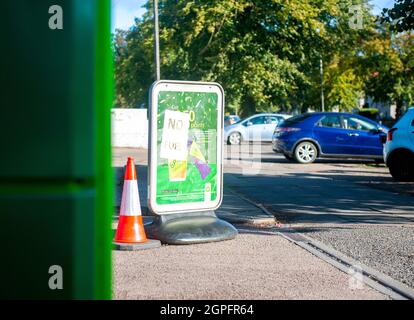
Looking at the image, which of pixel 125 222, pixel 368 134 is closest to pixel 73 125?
pixel 125 222

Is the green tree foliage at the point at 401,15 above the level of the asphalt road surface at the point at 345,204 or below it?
above

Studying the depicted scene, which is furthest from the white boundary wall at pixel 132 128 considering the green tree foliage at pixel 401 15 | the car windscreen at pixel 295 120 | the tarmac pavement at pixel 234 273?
the tarmac pavement at pixel 234 273

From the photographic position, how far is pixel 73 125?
1388mm

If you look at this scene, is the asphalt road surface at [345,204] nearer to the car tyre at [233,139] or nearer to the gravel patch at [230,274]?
the gravel patch at [230,274]

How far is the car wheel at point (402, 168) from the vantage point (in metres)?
14.9

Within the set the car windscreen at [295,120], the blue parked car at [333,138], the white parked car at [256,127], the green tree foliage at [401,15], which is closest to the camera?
the green tree foliage at [401,15]

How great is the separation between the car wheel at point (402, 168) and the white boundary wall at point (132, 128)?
18.8 meters

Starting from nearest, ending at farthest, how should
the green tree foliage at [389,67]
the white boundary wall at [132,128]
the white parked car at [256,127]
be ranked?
the white boundary wall at [132,128] < the white parked car at [256,127] < the green tree foliage at [389,67]

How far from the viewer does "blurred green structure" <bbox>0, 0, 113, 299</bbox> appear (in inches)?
54.8

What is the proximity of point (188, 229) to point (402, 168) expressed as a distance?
888 centimetres

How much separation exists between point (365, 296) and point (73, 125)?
13.2 ft

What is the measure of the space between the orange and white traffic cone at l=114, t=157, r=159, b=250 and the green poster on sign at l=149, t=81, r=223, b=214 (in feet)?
0.71
